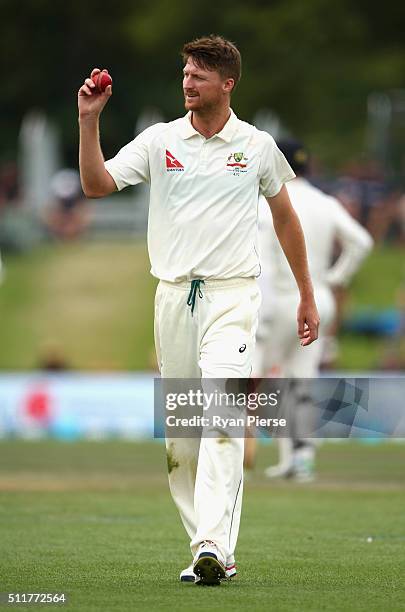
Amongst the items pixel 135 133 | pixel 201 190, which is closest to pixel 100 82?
pixel 201 190

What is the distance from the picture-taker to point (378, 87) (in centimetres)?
3831

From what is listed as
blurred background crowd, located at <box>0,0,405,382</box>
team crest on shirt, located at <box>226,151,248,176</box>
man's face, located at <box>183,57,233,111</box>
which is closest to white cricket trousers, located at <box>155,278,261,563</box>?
team crest on shirt, located at <box>226,151,248,176</box>

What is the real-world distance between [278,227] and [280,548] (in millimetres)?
1916

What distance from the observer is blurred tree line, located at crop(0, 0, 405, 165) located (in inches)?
1500

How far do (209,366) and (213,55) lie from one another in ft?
4.67

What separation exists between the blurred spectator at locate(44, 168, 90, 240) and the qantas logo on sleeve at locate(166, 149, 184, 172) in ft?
64.5

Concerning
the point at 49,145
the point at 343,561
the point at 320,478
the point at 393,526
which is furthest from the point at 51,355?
the point at 343,561

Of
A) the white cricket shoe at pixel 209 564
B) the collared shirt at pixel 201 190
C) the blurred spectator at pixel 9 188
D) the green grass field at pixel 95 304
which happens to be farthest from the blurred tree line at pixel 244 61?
the white cricket shoe at pixel 209 564

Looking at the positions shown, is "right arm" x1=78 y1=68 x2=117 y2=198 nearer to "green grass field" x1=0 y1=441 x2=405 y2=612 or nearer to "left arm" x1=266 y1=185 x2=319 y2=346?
"left arm" x1=266 y1=185 x2=319 y2=346

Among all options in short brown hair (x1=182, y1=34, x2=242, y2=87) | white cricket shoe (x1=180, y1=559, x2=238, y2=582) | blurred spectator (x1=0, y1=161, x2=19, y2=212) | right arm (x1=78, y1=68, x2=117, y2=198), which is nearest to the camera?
right arm (x1=78, y1=68, x2=117, y2=198)

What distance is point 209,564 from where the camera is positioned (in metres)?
7.16

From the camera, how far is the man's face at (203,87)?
297 inches

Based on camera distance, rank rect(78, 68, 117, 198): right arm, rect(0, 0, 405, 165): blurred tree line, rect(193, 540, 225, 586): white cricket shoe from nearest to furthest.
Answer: rect(193, 540, 225, 586): white cricket shoe, rect(78, 68, 117, 198): right arm, rect(0, 0, 405, 165): blurred tree line

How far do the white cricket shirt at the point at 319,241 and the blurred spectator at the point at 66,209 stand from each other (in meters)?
13.9
